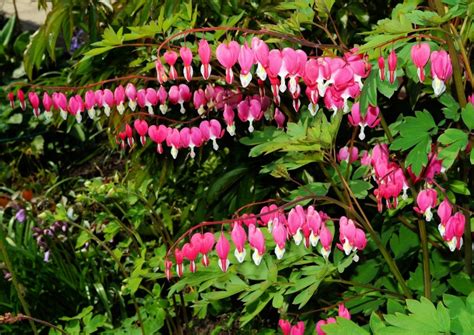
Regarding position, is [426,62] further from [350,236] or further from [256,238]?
[256,238]

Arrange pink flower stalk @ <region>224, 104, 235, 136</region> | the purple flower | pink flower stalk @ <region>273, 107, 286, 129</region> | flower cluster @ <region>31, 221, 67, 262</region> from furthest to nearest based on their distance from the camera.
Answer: the purple flower < flower cluster @ <region>31, 221, 67, 262</region> < pink flower stalk @ <region>273, 107, 286, 129</region> < pink flower stalk @ <region>224, 104, 235, 136</region>

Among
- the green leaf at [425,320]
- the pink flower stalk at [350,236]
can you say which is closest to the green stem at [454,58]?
the pink flower stalk at [350,236]

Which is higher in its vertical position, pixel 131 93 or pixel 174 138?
pixel 131 93

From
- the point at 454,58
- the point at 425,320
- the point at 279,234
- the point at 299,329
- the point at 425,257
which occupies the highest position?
the point at 454,58

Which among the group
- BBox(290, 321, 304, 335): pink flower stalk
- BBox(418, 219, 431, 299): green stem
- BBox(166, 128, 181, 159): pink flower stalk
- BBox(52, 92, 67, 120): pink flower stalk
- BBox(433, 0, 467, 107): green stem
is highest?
BBox(433, 0, 467, 107): green stem

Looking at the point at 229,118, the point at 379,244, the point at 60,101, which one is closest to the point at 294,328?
the point at 379,244

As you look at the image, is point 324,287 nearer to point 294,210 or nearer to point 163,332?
point 294,210

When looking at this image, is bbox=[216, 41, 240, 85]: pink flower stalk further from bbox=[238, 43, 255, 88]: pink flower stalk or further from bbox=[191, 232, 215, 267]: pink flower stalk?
bbox=[191, 232, 215, 267]: pink flower stalk

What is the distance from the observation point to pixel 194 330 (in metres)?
3.60

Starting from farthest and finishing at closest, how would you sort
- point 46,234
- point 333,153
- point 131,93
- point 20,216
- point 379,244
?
point 20,216 < point 46,234 < point 131,93 < point 333,153 < point 379,244

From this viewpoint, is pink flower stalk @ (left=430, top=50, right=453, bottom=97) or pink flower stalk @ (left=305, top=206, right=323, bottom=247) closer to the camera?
pink flower stalk @ (left=430, top=50, right=453, bottom=97)

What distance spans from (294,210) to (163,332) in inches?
72.3

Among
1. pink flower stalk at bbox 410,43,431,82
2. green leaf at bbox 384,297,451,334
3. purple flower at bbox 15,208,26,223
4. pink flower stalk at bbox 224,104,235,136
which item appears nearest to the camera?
green leaf at bbox 384,297,451,334

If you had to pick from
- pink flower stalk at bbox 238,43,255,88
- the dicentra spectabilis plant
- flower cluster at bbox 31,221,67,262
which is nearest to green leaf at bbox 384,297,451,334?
the dicentra spectabilis plant
